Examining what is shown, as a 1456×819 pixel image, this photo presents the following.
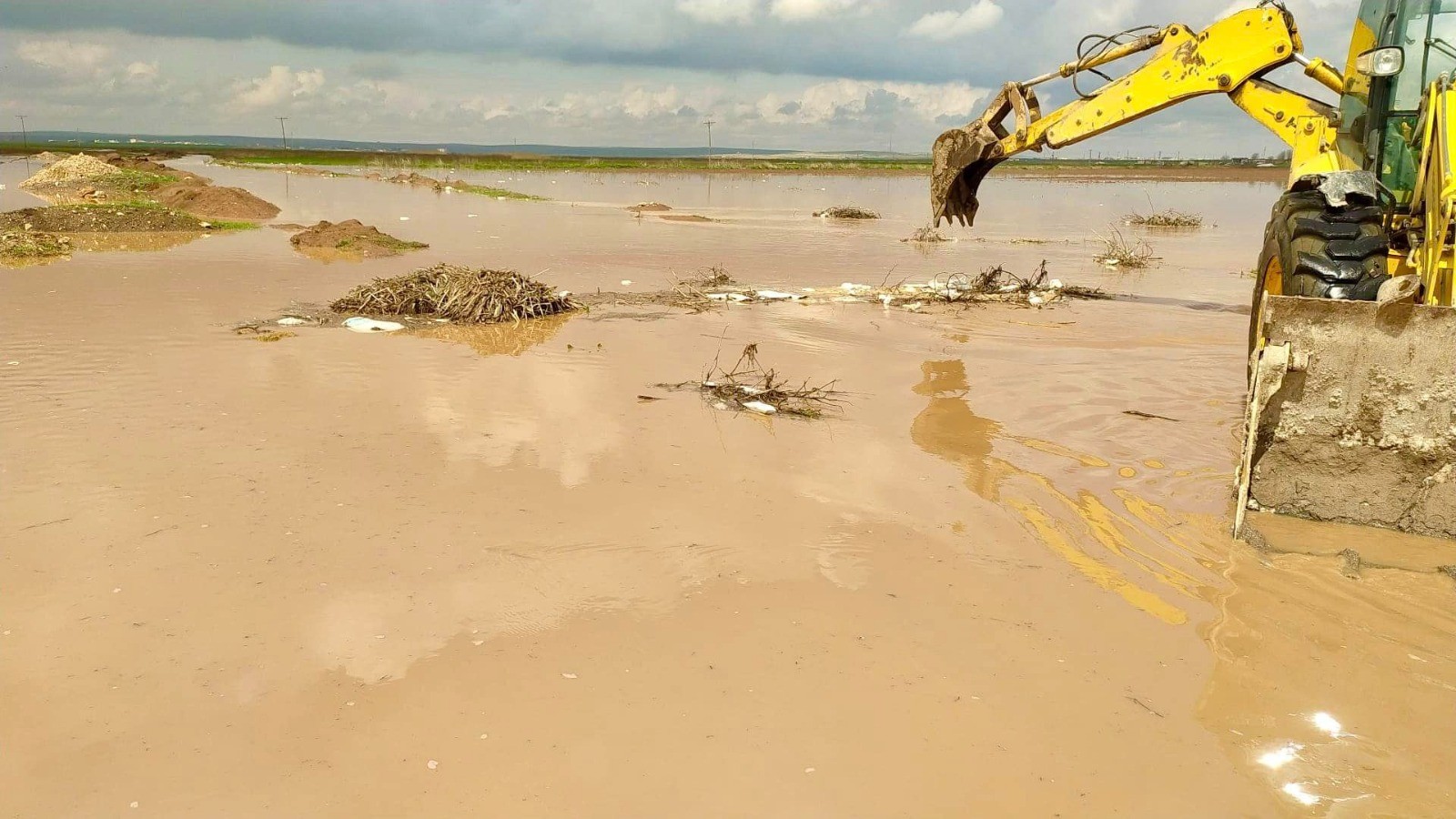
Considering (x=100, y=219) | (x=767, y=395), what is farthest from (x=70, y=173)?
(x=767, y=395)

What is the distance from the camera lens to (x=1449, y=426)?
4539 millimetres

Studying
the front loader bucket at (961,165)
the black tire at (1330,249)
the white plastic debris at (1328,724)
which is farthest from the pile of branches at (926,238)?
the white plastic debris at (1328,724)

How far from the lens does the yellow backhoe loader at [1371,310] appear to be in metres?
4.59

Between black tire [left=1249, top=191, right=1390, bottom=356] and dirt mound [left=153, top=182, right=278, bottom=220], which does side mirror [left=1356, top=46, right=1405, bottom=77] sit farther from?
dirt mound [left=153, top=182, right=278, bottom=220]

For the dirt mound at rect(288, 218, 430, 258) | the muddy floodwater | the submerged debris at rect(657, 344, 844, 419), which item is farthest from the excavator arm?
the dirt mound at rect(288, 218, 430, 258)

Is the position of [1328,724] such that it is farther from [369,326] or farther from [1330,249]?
[369,326]

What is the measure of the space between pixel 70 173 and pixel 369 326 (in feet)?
111

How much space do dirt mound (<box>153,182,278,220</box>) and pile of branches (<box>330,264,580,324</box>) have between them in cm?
1512

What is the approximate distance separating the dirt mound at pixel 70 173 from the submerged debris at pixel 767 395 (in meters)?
34.5

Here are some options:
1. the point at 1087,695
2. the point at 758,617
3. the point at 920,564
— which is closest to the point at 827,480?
the point at 920,564

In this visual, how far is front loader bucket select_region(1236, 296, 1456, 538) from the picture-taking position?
455cm

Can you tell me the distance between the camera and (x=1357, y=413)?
4695mm

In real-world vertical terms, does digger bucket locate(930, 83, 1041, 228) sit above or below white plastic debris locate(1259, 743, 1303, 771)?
above

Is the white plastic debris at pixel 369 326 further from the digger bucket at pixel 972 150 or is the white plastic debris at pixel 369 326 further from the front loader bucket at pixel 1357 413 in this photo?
the front loader bucket at pixel 1357 413
